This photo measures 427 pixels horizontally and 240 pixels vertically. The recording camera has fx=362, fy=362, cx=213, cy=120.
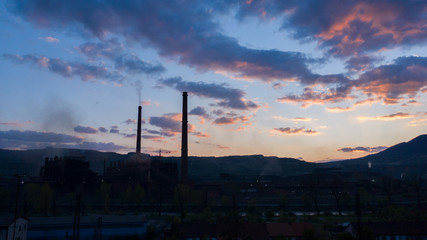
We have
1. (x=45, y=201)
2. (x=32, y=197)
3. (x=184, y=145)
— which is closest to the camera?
(x=45, y=201)

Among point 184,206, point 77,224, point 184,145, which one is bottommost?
point 184,206

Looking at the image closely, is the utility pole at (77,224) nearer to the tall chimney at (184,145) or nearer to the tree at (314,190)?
the tree at (314,190)

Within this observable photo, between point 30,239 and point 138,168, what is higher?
point 138,168

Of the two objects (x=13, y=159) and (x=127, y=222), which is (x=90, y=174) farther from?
(x=13, y=159)

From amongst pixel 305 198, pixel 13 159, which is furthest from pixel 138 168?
pixel 13 159

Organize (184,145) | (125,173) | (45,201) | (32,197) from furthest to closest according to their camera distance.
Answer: (125,173) → (184,145) → (32,197) → (45,201)

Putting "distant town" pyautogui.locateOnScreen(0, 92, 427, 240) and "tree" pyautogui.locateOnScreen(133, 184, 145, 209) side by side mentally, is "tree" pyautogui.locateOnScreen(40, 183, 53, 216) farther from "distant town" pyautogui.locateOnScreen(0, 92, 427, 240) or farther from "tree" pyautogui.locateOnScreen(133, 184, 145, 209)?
"tree" pyautogui.locateOnScreen(133, 184, 145, 209)

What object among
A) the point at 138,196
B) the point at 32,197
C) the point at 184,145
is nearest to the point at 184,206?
the point at 138,196

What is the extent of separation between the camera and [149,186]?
90.0 m

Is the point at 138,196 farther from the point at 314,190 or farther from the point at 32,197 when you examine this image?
the point at 314,190

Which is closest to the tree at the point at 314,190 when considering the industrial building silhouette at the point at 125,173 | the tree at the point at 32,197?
the industrial building silhouette at the point at 125,173

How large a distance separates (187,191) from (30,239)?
43958 millimetres

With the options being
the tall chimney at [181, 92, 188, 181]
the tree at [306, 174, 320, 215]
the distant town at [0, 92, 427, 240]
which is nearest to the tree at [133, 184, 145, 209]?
the distant town at [0, 92, 427, 240]

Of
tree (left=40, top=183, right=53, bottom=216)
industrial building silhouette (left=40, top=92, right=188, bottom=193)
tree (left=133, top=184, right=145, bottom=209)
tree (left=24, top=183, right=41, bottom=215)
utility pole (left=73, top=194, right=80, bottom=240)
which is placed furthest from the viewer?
industrial building silhouette (left=40, top=92, right=188, bottom=193)
